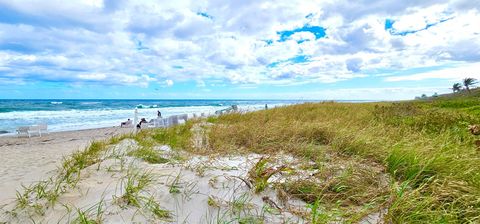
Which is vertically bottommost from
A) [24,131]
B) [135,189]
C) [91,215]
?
[24,131]

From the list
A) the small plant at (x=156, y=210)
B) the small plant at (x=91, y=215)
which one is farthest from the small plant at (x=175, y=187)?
the small plant at (x=91, y=215)

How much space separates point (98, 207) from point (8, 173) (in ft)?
13.6

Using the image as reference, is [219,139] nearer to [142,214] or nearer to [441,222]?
[142,214]

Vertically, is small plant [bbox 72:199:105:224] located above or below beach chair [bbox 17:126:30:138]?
above

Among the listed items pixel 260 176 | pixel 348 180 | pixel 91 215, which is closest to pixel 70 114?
pixel 91 215

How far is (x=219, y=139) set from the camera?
508 cm

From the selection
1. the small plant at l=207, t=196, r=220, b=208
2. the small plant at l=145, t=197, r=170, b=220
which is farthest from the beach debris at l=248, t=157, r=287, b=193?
the small plant at l=145, t=197, r=170, b=220

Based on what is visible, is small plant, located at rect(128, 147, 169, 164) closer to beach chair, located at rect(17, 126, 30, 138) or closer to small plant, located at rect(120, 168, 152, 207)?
small plant, located at rect(120, 168, 152, 207)

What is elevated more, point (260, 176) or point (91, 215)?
point (260, 176)

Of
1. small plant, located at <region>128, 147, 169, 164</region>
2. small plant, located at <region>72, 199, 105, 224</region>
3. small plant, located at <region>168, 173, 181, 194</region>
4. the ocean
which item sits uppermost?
small plant, located at <region>128, 147, 169, 164</region>

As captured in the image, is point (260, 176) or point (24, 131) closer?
point (260, 176)

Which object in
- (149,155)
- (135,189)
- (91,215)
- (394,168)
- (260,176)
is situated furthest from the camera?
(149,155)

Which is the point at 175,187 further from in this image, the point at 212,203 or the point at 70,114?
the point at 70,114

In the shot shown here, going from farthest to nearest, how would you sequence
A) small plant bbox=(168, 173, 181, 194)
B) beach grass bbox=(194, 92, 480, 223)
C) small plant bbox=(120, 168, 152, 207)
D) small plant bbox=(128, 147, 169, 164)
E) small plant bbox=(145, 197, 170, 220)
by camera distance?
small plant bbox=(128, 147, 169, 164) → small plant bbox=(168, 173, 181, 194) → small plant bbox=(120, 168, 152, 207) → small plant bbox=(145, 197, 170, 220) → beach grass bbox=(194, 92, 480, 223)
